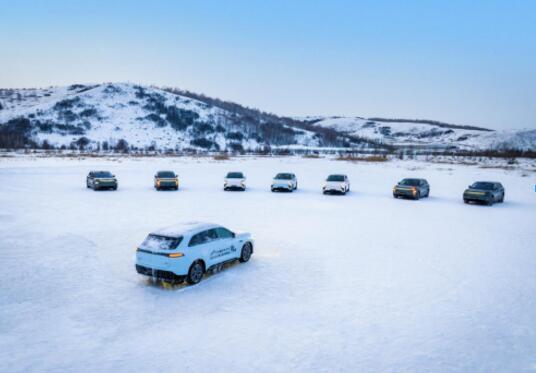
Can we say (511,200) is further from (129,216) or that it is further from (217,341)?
(217,341)

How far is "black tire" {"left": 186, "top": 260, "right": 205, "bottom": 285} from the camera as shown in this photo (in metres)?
10.7

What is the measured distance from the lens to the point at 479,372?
675cm

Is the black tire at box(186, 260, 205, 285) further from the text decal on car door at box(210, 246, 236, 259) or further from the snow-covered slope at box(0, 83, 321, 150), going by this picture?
the snow-covered slope at box(0, 83, 321, 150)

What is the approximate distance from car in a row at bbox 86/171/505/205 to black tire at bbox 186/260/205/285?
2089cm

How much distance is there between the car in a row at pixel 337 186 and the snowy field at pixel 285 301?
24.4 ft

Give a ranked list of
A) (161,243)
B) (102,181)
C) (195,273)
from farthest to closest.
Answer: (102,181) → (195,273) → (161,243)

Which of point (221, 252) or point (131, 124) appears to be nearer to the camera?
point (221, 252)

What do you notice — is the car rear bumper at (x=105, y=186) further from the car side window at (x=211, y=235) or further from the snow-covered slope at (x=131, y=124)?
the snow-covered slope at (x=131, y=124)

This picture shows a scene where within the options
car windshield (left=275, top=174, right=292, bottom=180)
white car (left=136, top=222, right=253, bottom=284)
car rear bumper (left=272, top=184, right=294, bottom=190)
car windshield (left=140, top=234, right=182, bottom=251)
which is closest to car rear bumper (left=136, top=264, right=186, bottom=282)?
white car (left=136, top=222, right=253, bottom=284)

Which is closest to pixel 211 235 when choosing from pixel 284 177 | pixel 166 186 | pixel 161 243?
pixel 161 243

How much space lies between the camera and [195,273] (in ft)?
35.7

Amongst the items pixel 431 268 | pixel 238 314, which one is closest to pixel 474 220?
pixel 431 268

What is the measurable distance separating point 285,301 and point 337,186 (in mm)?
21892

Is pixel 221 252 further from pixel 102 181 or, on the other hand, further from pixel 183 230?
pixel 102 181
